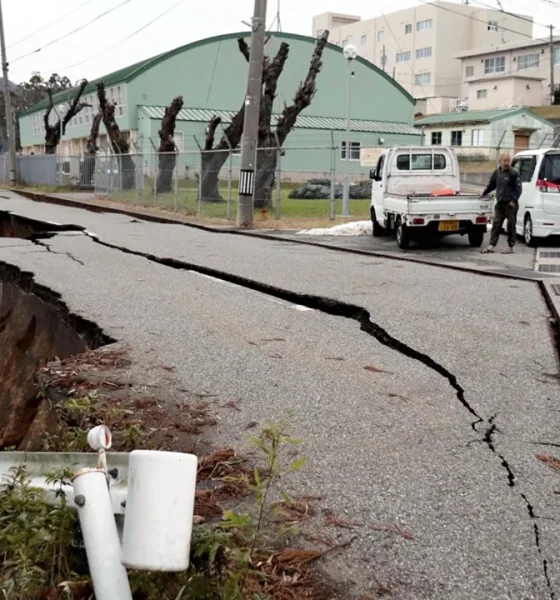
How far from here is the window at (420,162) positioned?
1714cm

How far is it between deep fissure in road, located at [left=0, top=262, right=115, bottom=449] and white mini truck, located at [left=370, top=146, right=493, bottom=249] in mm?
7376

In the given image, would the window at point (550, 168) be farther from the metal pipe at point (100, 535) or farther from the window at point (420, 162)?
the metal pipe at point (100, 535)

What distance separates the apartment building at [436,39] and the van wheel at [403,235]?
62.3 metres

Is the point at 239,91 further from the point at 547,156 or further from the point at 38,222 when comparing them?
the point at 547,156

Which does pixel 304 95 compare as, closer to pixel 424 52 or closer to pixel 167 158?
pixel 167 158

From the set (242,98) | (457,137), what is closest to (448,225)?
(457,137)

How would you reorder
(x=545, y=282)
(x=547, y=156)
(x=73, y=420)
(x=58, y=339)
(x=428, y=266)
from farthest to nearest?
(x=547, y=156) → (x=428, y=266) → (x=545, y=282) → (x=58, y=339) → (x=73, y=420)

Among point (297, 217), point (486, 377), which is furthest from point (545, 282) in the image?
point (297, 217)

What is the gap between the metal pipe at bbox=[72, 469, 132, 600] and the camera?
8.31 ft

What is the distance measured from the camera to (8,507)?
2990 millimetres

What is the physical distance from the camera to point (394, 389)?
545cm

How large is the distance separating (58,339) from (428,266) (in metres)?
6.50

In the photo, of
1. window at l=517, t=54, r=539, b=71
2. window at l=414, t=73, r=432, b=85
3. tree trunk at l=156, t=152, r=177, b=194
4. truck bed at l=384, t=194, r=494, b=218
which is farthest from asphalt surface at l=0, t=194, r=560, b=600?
window at l=414, t=73, r=432, b=85

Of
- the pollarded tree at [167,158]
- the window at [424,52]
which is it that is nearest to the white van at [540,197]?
the pollarded tree at [167,158]
